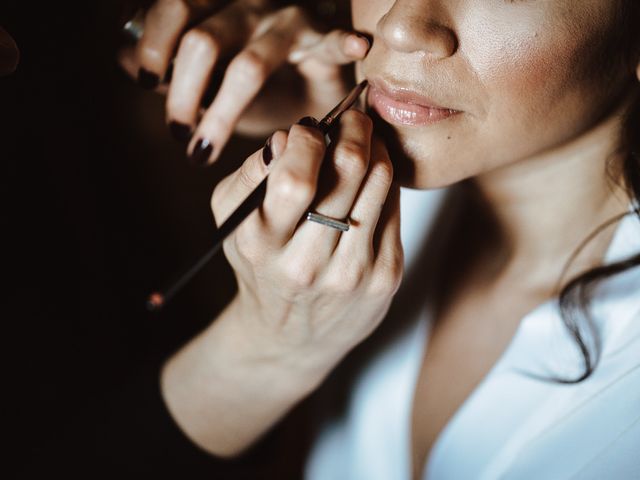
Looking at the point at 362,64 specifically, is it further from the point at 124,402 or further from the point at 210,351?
the point at 124,402

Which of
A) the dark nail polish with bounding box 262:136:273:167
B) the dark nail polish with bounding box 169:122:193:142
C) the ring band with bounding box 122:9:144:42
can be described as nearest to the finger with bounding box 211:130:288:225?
the dark nail polish with bounding box 262:136:273:167

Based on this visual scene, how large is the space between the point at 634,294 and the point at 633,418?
6.4 inches

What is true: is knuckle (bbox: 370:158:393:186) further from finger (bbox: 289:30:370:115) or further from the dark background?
the dark background

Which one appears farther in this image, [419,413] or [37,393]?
[37,393]

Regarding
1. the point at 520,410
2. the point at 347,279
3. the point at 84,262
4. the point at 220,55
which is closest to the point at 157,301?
the point at 347,279

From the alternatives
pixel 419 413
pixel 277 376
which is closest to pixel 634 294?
pixel 419 413

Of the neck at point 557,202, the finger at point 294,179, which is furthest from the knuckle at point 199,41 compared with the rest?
the neck at point 557,202

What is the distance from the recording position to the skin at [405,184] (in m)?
0.58

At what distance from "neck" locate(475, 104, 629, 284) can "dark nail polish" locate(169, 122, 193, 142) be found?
46cm

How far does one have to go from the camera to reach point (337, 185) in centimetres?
57

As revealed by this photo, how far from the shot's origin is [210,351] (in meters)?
0.87

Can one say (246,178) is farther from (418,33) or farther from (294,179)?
(418,33)

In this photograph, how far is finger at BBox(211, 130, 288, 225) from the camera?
0.57 m

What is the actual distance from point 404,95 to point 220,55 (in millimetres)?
332
